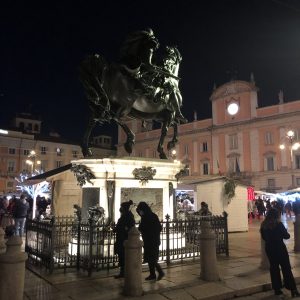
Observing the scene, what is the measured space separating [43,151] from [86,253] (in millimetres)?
61491

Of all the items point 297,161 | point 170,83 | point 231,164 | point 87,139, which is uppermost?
point 231,164

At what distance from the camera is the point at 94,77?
8.82 metres

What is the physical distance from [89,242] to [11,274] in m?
2.92

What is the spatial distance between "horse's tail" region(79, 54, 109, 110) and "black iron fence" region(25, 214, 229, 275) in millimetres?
3054

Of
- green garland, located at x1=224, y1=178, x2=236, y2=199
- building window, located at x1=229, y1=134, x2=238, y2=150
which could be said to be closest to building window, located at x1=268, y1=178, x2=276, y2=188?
building window, located at x1=229, y1=134, x2=238, y2=150

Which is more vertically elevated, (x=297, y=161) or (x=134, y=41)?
(x=297, y=161)

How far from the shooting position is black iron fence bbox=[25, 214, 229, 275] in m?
7.77

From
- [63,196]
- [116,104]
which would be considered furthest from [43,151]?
[116,104]

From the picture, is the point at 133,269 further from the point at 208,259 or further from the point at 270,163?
the point at 270,163

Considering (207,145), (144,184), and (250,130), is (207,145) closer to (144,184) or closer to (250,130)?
(250,130)

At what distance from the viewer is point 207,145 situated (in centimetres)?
5831

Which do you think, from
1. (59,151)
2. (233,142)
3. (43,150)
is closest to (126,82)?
(233,142)

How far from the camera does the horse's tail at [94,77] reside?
28.8ft

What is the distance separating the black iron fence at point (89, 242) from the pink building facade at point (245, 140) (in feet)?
126
